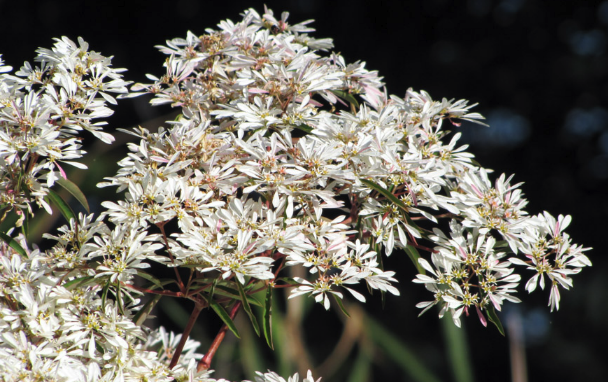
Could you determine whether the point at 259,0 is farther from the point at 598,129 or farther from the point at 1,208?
the point at 1,208

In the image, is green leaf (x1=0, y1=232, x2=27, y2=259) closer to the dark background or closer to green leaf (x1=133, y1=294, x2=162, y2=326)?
green leaf (x1=133, y1=294, x2=162, y2=326)

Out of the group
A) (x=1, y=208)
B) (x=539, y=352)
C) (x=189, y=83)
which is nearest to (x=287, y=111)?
(x=189, y=83)

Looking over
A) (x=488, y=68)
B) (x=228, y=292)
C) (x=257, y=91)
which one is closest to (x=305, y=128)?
(x=257, y=91)

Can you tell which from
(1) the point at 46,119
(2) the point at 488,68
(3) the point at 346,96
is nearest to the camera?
(1) the point at 46,119

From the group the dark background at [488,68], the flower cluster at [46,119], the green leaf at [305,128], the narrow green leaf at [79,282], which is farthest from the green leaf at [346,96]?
the dark background at [488,68]

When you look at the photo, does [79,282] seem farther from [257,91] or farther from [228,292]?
[257,91]

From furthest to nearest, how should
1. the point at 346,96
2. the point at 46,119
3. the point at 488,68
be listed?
the point at 488,68, the point at 346,96, the point at 46,119

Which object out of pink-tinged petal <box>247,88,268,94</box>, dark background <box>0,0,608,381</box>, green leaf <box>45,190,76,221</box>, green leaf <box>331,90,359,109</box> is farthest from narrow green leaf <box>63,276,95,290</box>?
dark background <box>0,0,608,381</box>

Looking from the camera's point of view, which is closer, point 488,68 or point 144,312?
point 144,312
